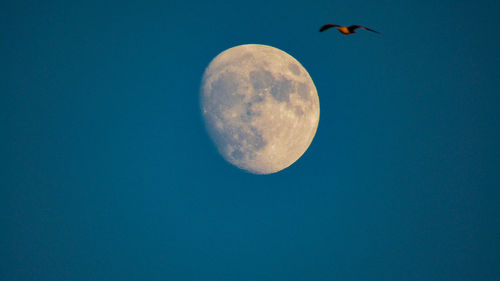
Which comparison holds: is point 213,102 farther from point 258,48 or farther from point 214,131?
point 258,48

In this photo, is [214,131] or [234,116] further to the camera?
[214,131]

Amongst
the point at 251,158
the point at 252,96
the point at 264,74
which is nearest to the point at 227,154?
the point at 251,158

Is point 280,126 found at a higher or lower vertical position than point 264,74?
lower

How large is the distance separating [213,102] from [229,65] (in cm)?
136

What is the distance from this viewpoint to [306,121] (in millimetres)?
10766

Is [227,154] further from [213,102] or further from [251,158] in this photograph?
[213,102]

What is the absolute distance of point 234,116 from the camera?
10.1 meters

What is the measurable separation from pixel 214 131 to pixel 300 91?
318cm

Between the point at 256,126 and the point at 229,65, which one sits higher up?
the point at 229,65

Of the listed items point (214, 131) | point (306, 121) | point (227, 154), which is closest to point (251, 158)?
point (227, 154)

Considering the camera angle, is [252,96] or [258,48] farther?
[258,48]

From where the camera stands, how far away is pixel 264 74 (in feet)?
33.4

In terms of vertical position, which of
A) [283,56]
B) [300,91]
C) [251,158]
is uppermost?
[283,56]

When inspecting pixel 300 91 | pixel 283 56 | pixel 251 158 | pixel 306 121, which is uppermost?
pixel 283 56
